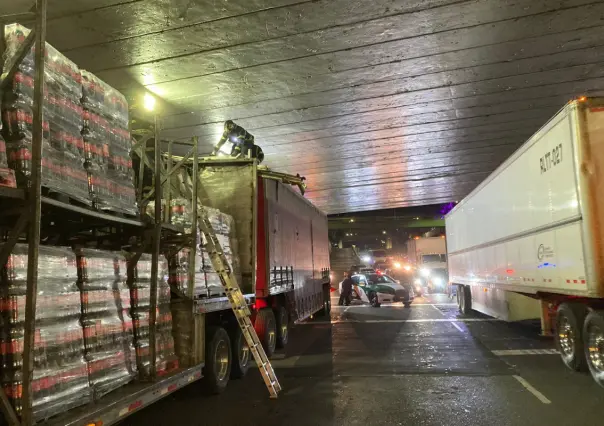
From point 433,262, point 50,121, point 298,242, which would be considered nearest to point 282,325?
point 298,242

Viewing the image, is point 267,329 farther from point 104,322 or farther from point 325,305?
point 325,305

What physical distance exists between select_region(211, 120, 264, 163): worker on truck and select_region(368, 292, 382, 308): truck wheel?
39.2ft

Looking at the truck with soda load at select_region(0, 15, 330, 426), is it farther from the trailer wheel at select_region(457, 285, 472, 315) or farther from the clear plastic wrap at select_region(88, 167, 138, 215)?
the trailer wheel at select_region(457, 285, 472, 315)

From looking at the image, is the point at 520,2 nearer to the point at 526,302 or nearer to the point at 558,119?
the point at 558,119

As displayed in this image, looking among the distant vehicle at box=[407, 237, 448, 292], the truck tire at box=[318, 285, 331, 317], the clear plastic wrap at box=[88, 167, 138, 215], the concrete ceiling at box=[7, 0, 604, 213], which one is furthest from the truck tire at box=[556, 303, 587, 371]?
the distant vehicle at box=[407, 237, 448, 292]

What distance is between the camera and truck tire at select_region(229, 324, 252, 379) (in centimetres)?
733

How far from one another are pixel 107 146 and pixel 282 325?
6.62m

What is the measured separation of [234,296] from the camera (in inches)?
264

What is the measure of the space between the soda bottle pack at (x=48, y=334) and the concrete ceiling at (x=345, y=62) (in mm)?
3238

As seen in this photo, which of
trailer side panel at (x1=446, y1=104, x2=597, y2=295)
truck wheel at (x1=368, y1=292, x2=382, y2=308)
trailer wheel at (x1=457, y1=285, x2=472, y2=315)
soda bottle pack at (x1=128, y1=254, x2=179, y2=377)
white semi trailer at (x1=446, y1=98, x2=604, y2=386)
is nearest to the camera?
soda bottle pack at (x1=128, y1=254, x2=179, y2=377)

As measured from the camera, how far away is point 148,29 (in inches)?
230

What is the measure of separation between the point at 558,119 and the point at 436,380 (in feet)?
14.0

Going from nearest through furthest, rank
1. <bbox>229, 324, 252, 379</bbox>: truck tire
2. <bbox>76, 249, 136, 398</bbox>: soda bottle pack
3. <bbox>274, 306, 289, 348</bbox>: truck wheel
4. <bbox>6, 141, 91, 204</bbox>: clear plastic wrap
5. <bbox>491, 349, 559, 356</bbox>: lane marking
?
1. <bbox>6, 141, 91, 204</bbox>: clear plastic wrap
2. <bbox>76, 249, 136, 398</bbox>: soda bottle pack
3. <bbox>229, 324, 252, 379</bbox>: truck tire
4. <bbox>491, 349, 559, 356</bbox>: lane marking
5. <bbox>274, 306, 289, 348</bbox>: truck wheel

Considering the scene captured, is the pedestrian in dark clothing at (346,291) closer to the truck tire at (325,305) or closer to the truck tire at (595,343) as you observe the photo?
the truck tire at (325,305)
